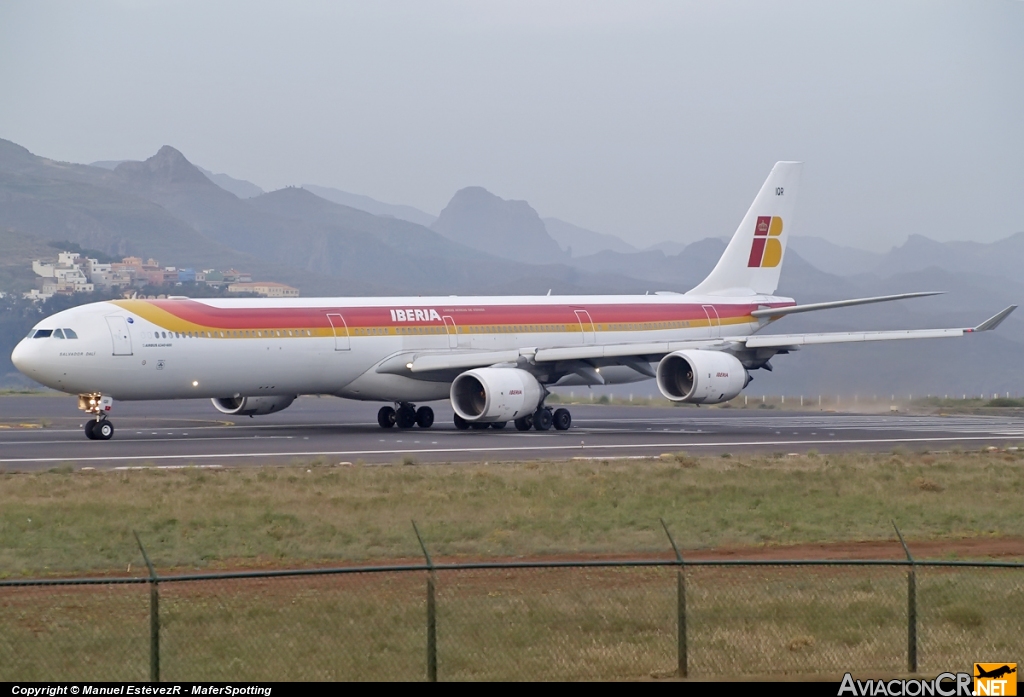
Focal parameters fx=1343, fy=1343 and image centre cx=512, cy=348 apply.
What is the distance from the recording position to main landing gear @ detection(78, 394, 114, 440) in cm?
3653

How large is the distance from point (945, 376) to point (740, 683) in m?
111

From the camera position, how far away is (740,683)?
40.9ft

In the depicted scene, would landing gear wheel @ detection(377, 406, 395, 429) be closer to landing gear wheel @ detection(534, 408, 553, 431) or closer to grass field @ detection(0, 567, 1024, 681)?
landing gear wheel @ detection(534, 408, 553, 431)

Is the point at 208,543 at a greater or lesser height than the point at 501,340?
lesser

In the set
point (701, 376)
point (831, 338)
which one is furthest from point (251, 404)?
point (831, 338)

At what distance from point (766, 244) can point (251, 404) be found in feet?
69.0

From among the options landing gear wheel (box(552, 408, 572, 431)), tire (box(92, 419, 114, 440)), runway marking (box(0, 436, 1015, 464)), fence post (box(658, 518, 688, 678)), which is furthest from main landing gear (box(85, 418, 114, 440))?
fence post (box(658, 518, 688, 678))

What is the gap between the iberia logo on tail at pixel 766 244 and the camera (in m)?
51.1

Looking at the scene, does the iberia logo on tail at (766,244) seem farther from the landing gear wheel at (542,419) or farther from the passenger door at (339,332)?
the passenger door at (339,332)

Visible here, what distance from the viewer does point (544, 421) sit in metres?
42.3

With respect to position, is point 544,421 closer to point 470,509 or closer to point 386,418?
point 386,418

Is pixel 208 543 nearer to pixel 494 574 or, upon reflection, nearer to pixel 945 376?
pixel 494 574

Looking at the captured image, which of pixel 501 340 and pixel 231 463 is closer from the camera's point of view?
pixel 231 463

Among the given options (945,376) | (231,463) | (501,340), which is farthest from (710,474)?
(945,376)
